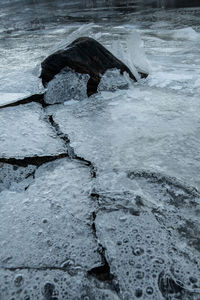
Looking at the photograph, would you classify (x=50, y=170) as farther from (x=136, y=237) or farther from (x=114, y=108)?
(x=114, y=108)

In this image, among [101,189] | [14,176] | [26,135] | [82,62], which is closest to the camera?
[101,189]

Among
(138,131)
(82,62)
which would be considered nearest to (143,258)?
(138,131)

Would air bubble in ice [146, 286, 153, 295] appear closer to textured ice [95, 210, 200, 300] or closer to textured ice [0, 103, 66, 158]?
textured ice [95, 210, 200, 300]

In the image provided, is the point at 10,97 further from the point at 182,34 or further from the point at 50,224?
the point at 182,34

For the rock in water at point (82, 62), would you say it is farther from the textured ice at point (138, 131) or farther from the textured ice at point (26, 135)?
the textured ice at point (26, 135)

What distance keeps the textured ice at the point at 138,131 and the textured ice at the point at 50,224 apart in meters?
0.26

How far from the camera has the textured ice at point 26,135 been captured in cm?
168

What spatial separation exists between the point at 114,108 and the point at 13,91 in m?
1.08

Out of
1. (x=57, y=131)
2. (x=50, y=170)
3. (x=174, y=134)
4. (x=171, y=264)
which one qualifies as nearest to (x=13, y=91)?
(x=57, y=131)

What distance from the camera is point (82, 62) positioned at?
2719mm

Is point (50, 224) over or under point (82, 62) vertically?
under

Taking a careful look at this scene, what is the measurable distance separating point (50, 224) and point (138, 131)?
101 centimetres

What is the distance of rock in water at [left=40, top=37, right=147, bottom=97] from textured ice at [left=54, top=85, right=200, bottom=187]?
264 mm

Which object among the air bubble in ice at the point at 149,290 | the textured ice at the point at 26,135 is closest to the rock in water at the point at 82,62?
the textured ice at the point at 26,135
